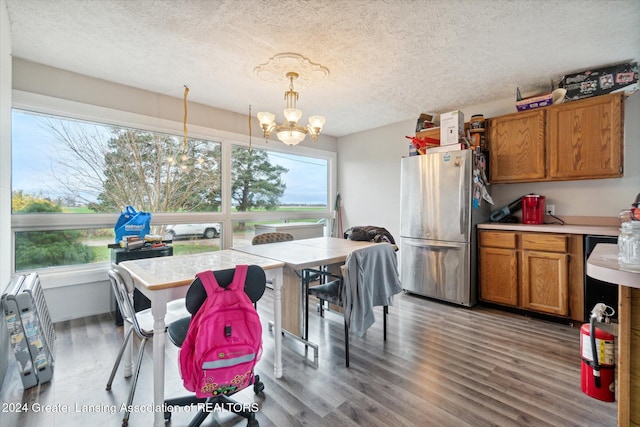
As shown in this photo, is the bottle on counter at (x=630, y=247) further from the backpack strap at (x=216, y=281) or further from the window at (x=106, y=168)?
the window at (x=106, y=168)

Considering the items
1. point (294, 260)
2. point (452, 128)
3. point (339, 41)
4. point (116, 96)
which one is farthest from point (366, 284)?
point (116, 96)

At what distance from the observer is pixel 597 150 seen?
2.81m

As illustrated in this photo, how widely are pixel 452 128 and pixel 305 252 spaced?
236 centimetres

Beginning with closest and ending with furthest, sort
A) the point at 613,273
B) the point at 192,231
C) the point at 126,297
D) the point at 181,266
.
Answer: the point at 613,273 < the point at 126,297 < the point at 181,266 < the point at 192,231

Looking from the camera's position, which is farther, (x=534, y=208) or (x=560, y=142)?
(x=534, y=208)

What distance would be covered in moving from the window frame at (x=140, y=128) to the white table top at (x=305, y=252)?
4.78 feet

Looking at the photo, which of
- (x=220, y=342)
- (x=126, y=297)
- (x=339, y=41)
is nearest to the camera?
(x=220, y=342)

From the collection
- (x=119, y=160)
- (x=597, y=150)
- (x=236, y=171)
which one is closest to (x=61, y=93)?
(x=119, y=160)

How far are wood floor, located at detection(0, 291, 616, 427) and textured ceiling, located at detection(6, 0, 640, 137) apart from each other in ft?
8.34

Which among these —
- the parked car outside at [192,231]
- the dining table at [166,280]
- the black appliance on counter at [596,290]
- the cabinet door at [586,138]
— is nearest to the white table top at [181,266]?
the dining table at [166,280]

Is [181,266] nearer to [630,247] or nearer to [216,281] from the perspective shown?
[216,281]

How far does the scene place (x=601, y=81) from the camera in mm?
2783

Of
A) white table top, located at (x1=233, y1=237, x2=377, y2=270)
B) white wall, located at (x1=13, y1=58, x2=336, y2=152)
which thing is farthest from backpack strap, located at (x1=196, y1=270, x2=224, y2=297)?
white wall, located at (x1=13, y1=58, x2=336, y2=152)

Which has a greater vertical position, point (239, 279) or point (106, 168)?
point (106, 168)
